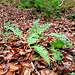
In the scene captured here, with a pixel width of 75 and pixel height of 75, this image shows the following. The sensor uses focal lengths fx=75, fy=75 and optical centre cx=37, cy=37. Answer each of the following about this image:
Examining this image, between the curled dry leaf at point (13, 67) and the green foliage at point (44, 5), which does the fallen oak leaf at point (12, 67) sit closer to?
the curled dry leaf at point (13, 67)

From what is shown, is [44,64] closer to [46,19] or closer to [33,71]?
[33,71]

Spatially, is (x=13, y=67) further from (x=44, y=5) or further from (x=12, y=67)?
(x=44, y=5)

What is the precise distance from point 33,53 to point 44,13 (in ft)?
11.8

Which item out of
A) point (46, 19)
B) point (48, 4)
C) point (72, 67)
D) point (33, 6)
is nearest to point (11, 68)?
point (72, 67)

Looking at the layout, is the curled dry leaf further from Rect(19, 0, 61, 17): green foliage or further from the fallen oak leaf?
Rect(19, 0, 61, 17): green foliage

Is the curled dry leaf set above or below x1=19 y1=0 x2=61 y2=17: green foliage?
below

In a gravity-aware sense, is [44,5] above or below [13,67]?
above

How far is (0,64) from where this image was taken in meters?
1.45

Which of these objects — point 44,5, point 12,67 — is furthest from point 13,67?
point 44,5

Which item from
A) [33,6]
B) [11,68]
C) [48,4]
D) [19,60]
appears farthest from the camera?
[33,6]

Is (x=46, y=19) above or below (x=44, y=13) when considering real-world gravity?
below

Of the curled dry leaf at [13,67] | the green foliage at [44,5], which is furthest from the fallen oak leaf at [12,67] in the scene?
the green foliage at [44,5]

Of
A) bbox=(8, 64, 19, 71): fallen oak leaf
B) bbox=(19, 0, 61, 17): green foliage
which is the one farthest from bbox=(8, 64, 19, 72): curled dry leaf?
bbox=(19, 0, 61, 17): green foliage

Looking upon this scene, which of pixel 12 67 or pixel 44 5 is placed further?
pixel 44 5
